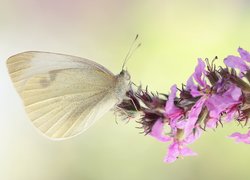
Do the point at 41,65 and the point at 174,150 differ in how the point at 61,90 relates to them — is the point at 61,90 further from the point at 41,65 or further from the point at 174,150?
the point at 174,150

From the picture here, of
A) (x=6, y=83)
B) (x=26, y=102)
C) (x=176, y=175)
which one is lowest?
(x=176, y=175)

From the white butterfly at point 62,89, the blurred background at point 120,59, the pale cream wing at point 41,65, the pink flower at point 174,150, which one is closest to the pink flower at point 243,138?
the pink flower at point 174,150

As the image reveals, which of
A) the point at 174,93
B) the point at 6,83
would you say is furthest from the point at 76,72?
the point at 6,83

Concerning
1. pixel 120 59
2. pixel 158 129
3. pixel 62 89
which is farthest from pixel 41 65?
pixel 120 59

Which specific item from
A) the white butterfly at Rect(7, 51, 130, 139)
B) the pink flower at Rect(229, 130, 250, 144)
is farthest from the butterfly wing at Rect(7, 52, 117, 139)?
the pink flower at Rect(229, 130, 250, 144)

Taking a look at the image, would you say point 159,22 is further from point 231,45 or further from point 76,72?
point 76,72

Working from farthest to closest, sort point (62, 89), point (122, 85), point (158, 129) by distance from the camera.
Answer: point (62, 89) < point (122, 85) < point (158, 129)

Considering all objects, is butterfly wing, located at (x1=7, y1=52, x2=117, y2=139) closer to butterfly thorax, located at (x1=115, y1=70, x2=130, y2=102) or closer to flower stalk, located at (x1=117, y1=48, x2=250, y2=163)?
butterfly thorax, located at (x1=115, y1=70, x2=130, y2=102)
